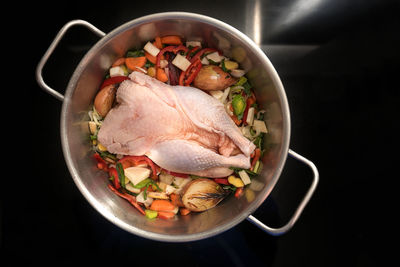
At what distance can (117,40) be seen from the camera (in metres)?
1.17

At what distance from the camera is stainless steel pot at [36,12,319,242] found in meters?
1.11

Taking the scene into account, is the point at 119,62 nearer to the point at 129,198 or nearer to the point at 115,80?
the point at 115,80

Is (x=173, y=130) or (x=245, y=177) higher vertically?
(x=173, y=130)

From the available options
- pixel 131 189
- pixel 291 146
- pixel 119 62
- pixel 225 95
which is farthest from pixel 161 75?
pixel 291 146

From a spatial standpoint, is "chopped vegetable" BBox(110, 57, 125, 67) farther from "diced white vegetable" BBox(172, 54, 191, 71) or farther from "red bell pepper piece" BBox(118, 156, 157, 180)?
"red bell pepper piece" BBox(118, 156, 157, 180)

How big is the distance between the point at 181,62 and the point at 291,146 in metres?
0.70

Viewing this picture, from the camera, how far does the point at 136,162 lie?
1.30 metres

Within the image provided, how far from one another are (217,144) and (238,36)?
1.48ft

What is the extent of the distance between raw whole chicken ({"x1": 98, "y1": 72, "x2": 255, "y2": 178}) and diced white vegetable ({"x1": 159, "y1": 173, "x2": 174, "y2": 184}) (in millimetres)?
97

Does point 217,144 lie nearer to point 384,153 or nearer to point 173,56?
point 173,56

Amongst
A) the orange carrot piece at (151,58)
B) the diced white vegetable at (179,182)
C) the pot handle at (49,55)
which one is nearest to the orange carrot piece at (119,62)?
the orange carrot piece at (151,58)

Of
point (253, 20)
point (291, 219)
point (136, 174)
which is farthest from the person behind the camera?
point (253, 20)

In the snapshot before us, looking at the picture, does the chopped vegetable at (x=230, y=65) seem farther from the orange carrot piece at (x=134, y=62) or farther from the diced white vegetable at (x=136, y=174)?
the diced white vegetable at (x=136, y=174)

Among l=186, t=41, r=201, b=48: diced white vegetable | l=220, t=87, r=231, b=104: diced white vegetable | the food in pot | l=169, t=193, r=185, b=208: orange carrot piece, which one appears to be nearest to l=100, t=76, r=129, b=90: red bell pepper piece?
the food in pot
